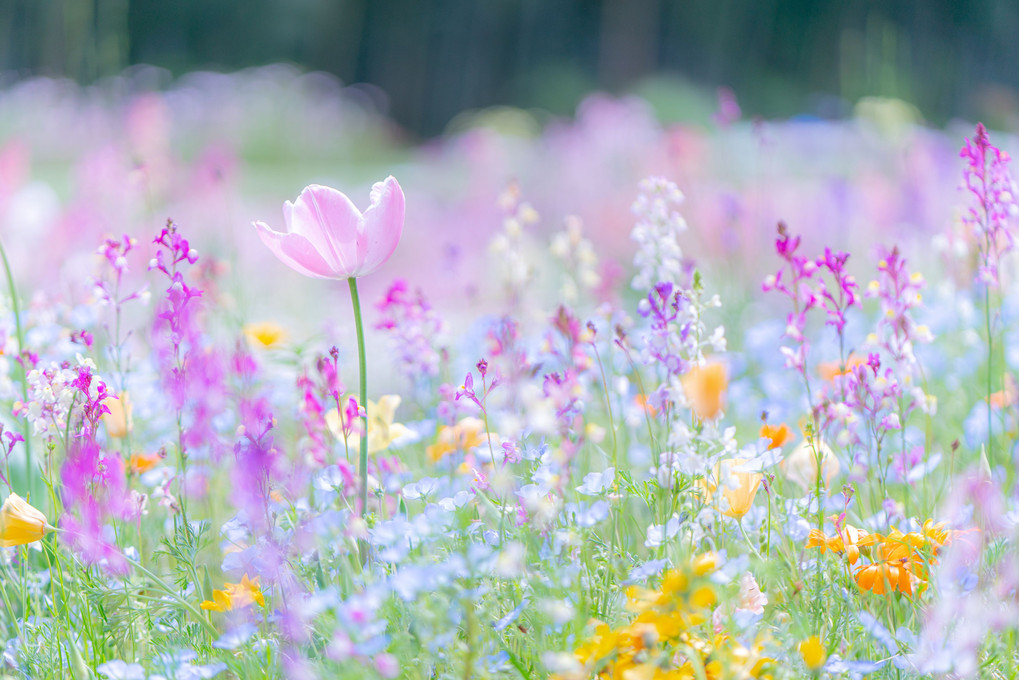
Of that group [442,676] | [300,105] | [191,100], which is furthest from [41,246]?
[300,105]

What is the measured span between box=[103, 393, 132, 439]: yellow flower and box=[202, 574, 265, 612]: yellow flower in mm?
398

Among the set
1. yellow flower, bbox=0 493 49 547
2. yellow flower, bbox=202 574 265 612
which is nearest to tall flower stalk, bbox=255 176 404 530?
yellow flower, bbox=202 574 265 612

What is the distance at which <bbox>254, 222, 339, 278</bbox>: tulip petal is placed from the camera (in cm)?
131

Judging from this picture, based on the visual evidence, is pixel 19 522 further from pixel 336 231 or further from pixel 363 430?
pixel 336 231

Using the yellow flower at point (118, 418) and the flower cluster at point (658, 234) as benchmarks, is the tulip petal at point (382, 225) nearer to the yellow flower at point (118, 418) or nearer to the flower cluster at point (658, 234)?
the flower cluster at point (658, 234)

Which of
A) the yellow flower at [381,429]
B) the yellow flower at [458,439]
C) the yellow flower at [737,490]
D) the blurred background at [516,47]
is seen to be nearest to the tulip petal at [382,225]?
the yellow flower at [381,429]

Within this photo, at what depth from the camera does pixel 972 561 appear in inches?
55.0

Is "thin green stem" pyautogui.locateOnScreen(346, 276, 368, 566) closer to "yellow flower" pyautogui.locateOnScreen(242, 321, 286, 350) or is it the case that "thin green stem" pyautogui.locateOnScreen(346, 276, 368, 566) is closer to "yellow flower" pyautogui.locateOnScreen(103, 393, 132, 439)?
"yellow flower" pyautogui.locateOnScreen(103, 393, 132, 439)

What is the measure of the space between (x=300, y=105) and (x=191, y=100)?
1.63m

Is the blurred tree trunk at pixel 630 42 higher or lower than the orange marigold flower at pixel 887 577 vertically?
higher

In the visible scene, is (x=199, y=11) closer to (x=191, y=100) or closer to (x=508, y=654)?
(x=191, y=100)

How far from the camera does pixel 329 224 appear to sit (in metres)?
1.35

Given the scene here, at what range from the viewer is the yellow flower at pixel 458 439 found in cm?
170

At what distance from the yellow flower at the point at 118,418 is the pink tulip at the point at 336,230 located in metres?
0.50
